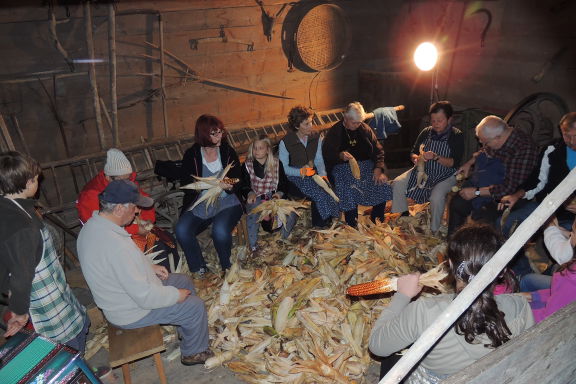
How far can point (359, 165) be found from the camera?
5.67m

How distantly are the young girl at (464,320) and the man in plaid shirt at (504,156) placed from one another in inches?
115

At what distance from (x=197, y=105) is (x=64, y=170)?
2.48m

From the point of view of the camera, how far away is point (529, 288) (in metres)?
3.76

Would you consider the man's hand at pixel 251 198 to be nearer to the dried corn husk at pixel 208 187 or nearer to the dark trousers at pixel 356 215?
the dried corn husk at pixel 208 187

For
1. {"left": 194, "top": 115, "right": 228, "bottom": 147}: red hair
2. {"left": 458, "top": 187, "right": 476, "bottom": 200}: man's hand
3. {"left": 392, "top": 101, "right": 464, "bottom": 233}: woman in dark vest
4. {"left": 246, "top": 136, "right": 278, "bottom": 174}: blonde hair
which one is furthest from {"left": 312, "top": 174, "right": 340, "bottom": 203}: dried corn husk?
{"left": 458, "top": 187, "right": 476, "bottom": 200}: man's hand

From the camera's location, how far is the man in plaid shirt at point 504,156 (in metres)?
4.79

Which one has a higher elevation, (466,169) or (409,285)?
(466,169)

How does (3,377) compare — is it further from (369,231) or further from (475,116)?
(475,116)

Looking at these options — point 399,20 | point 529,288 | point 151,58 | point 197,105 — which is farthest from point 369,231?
point 399,20

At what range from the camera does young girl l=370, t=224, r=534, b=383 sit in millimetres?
2139

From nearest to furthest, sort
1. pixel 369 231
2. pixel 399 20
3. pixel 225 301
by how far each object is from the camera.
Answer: pixel 225 301 → pixel 369 231 → pixel 399 20

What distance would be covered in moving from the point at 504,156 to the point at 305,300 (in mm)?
2949

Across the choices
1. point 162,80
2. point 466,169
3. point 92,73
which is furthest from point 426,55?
point 92,73

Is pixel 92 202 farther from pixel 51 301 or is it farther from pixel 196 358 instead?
pixel 196 358
